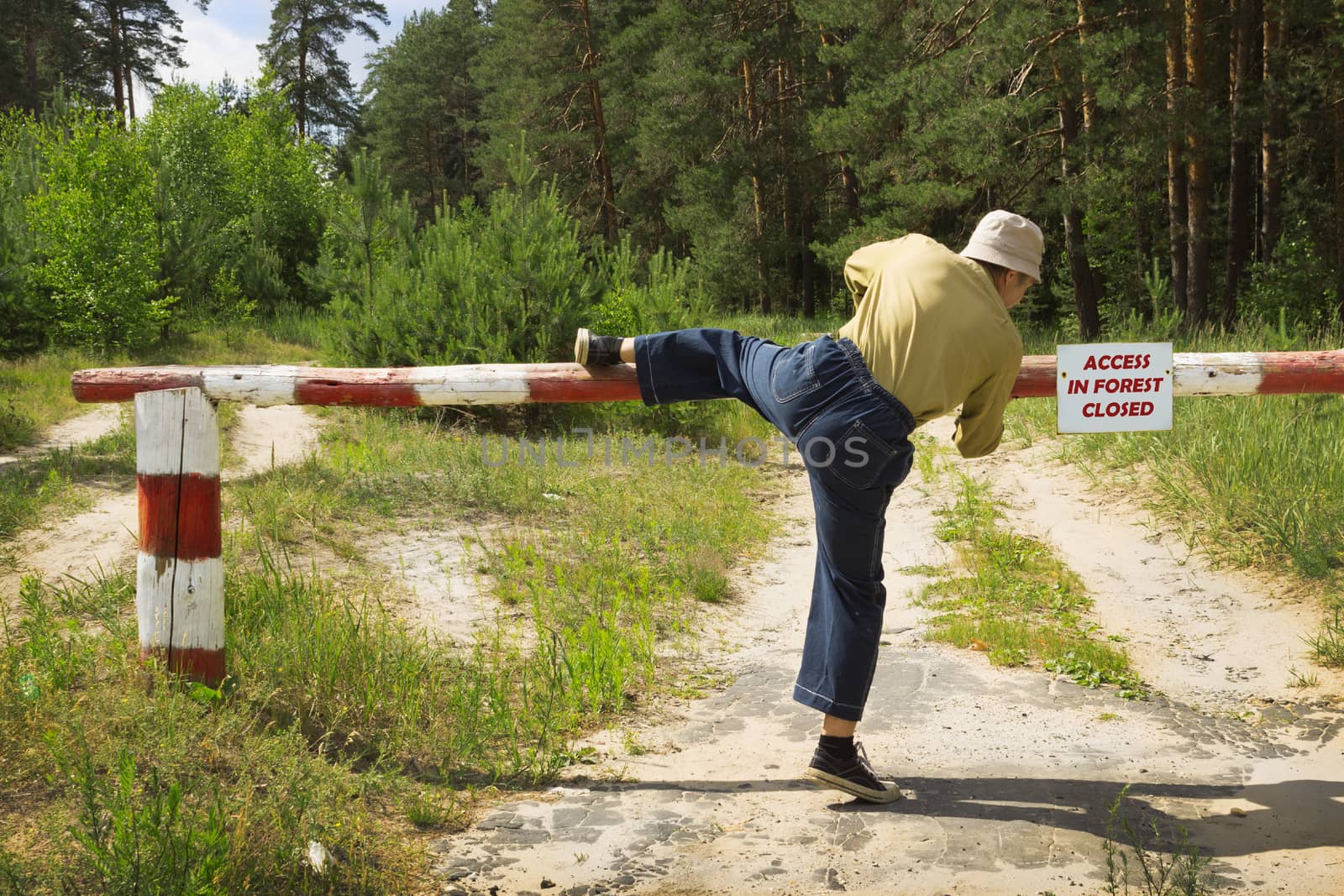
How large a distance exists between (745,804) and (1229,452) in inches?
194

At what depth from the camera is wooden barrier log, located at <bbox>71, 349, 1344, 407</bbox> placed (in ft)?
12.6

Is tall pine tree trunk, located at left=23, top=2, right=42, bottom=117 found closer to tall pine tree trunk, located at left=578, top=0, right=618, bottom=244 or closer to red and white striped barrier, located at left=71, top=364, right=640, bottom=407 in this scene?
tall pine tree trunk, located at left=578, top=0, right=618, bottom=244

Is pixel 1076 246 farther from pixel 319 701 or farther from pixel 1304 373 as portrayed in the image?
pixel 319 701

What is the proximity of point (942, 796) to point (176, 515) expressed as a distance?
2.89 m

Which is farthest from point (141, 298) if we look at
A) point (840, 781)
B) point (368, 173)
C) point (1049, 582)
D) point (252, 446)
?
point (840, 781)

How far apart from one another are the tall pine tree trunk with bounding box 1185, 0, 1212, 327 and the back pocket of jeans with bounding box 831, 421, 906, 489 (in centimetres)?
1391

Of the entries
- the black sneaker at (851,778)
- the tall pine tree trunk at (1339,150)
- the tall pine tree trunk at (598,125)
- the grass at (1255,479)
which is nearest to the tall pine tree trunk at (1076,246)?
the tall pine tree trunk at (1339,150)

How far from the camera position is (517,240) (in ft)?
37.5

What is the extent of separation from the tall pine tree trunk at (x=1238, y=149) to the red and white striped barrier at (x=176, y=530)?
1705cm

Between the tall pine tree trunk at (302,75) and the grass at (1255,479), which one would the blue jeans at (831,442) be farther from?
the tall pine tree trunk at (302,75)

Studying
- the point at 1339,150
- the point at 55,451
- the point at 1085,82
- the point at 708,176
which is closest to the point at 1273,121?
the point at 1339,150

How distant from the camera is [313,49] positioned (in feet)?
150

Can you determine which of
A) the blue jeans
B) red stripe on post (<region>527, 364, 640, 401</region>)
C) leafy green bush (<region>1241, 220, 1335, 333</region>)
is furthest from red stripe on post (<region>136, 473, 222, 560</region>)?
leafy green bush (<region>1241, 220, 1335, 333</region>)

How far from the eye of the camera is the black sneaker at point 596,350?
376 centimetres
